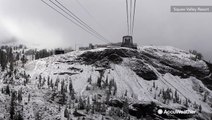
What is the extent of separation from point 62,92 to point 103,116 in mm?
27253

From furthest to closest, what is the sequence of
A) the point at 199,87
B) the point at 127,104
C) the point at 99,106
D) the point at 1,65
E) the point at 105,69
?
the point at 199,87 < the point at 105,69 < the point at 1,65 < the point at 127,104 < the point at 99,106

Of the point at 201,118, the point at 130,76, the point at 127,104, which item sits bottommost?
the point at 201,118

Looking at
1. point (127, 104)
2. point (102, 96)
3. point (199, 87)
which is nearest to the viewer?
point (127, 104)

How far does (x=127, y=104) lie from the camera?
138m

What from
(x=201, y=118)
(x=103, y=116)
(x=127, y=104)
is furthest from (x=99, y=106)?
(x=201, y=118)

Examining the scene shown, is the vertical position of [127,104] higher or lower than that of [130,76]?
lower

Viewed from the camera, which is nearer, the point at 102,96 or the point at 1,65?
the point at 102,96

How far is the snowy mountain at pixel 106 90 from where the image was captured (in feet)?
386

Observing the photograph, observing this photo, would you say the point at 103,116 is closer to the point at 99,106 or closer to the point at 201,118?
the point at 99,106

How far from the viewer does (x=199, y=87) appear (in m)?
198

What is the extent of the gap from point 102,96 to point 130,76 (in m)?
37.0

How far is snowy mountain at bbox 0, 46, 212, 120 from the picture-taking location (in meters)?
118

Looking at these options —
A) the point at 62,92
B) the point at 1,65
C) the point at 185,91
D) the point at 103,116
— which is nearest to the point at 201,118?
the point at 185,91

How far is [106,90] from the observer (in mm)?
154000
